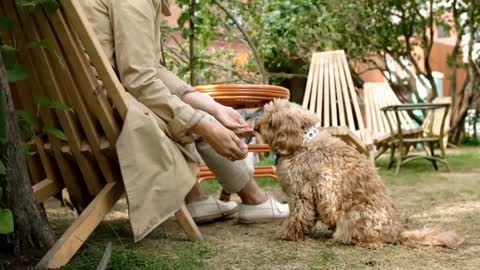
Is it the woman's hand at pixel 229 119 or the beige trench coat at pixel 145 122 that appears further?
the woman's hand at pixel 229 119

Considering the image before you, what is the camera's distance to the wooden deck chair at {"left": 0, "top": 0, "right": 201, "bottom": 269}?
2170mm

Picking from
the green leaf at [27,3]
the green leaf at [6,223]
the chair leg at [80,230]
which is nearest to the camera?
the green leaf at [6,223]

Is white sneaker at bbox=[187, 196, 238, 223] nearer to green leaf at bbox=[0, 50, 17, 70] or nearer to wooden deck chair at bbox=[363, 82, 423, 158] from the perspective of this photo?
green leaf at bbox=[0, 50, 17, 70]

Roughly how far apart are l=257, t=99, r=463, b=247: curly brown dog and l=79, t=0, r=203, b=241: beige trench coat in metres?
0.52

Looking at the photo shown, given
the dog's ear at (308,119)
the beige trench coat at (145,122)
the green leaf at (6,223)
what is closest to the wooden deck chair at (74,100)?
the beige trench coat at (145,122)

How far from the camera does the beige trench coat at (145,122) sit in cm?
233

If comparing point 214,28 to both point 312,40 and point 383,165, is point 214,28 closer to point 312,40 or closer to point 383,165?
point 312,40

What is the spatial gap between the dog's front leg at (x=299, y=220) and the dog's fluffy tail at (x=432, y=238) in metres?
0.42

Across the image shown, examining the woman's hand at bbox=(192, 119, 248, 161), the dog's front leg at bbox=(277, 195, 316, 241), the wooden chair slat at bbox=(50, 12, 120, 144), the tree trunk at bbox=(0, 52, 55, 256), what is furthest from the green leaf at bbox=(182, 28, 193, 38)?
the tree trunk at bbox=(0, 52, 55, 256)

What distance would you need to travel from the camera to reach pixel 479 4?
40.0 feet

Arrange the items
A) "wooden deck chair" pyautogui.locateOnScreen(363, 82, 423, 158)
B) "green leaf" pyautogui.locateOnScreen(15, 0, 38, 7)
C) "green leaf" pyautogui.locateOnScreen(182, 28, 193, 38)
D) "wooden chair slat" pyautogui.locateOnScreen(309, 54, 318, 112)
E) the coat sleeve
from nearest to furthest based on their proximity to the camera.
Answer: "green leaf" pyautogui.locateOnScreen(15, 0, 38, 7) < the coat sleeve < "green leaf" pyautogui.locateOnScreen(182, 28, 193, 38) < "wooden chair slat" pyautogui.locateOnScreen(309, 54, 318, 112) < "wooden deck chair" pyautogui.locateOnScreen(363, 82, 423, 158)

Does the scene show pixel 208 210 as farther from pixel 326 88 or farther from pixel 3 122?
pixel 326 88

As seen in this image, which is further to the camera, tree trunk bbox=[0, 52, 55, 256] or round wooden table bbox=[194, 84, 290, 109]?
round wooden table bbox=[194, 84, 290, 109]

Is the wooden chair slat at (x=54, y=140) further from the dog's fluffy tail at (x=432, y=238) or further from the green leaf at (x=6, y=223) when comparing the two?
the dog's fluffy tail at (x=432, y=238)
